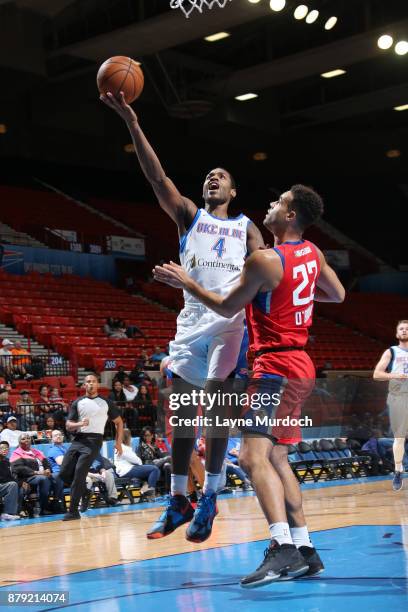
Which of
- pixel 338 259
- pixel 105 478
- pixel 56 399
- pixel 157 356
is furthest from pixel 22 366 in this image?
pixel 338 259

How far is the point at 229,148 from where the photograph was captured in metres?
29.7

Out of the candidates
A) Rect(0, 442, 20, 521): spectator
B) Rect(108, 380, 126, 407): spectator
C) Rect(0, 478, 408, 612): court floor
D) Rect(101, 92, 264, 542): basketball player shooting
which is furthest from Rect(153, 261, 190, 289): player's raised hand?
Rect(108, 380, 126, 407): spectator

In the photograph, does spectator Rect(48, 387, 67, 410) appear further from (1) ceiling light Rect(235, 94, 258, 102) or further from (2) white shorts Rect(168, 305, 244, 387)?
(1) ceiling light Rect(235, 94, 258, 102)

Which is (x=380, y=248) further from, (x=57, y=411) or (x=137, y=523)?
(x=137, y=523)

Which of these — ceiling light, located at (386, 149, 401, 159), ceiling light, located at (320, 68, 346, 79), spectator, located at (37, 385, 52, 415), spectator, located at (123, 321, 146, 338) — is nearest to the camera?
spectator, located at (37, 385, 52, 415)

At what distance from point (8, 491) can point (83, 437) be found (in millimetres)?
1130

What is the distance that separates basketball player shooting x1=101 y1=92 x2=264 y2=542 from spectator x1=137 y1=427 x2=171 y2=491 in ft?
24.8

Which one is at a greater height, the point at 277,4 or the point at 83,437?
the point at 277,4

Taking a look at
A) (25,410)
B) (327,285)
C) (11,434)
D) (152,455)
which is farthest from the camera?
(25,410)

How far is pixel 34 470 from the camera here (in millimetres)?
11461

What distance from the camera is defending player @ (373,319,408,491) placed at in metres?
10.6

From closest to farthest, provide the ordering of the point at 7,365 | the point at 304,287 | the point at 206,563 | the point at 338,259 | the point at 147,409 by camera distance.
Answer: the point at 304,287 → the point at 206,563 → the point at 147,409 → the point at 7,365 → the point at 338,259

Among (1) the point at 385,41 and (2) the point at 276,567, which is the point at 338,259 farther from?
(2) the point at 276,567

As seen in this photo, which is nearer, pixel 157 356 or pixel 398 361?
pixel 398 361
